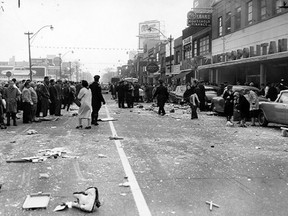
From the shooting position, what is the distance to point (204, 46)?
1604 inches

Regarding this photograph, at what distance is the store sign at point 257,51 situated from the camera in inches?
888

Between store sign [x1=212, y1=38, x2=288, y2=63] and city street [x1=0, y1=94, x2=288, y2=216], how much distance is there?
1173 centimetres

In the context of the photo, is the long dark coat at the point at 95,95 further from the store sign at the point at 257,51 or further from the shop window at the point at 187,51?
the shop window at the point at 187,51

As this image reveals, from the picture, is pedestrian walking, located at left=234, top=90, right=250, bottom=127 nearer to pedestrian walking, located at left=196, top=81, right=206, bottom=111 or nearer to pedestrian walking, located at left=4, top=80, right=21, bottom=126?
pedestrian walking, located at left=196, top=81, right=206, bottom=111

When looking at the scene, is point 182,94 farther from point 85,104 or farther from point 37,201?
point 37,201

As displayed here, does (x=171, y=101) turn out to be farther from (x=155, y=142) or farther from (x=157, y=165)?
(x=157, y=165)

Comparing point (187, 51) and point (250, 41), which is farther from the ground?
point (187, 51)

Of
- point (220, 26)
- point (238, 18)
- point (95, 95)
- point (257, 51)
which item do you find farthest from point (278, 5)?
point (95, 95)

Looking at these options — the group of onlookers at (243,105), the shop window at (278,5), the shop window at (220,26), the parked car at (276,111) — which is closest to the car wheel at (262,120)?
the parked car at (276,111)

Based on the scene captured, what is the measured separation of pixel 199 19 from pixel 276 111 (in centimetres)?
2574

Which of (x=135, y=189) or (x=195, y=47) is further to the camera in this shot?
(x=195, y=47)

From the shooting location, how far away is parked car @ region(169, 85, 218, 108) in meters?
22.6

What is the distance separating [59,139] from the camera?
10852 millimetres

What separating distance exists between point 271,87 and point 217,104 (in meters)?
2.74
